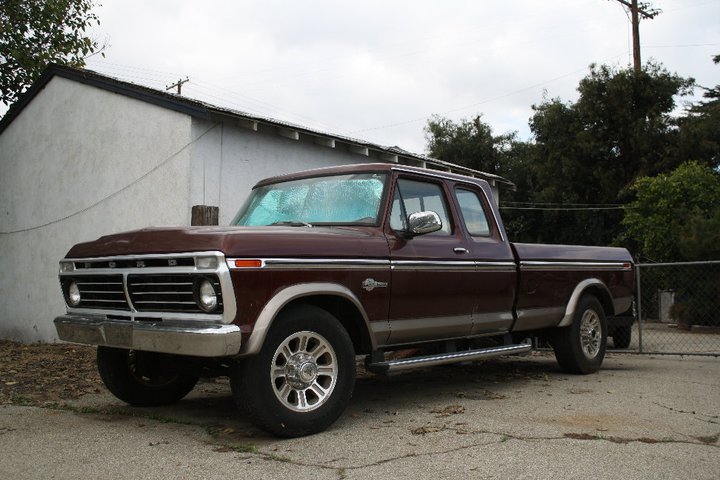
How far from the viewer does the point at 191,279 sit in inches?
183

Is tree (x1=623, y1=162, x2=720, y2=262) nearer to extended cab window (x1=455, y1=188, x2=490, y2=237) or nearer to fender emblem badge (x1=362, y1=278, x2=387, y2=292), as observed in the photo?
extended cab window (x1=455, y1=188, x2=490, y2=237)

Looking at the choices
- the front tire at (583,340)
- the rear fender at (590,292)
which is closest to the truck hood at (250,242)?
the rear fender at (590,292)

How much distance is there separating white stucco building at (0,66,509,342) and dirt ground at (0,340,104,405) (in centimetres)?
229

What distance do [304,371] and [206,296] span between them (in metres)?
0.86

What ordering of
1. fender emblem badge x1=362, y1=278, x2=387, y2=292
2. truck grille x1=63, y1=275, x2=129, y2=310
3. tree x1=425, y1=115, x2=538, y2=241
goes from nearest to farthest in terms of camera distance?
truck grille x1=63, y1=275, x2=129, y2=310, fender emblem badge x1=362, y1=278, x2=387, y2=292, tree x1=425, y1=115, x2=538, y2=241

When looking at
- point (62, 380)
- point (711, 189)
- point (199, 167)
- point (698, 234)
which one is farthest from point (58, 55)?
point (711, 189)

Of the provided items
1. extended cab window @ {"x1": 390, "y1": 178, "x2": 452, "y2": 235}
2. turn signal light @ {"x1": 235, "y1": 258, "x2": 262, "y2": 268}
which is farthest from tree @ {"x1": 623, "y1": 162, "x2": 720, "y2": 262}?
turn signal light @ {"x1": 235, "y1": 258, "x2": 262, "y2": 268}

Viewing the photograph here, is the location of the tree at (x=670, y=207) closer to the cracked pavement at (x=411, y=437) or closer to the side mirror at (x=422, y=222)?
the cracked pavement at (x=411, y=437)

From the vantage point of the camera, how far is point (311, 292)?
4.94 meters

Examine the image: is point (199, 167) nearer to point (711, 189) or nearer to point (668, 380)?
point (668, 380)

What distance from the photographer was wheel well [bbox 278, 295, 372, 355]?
5.26 m

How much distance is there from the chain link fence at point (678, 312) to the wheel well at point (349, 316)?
→ 5397 millimetres

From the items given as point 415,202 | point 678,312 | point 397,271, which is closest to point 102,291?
point 397,271

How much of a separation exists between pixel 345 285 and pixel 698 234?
1285 cm
